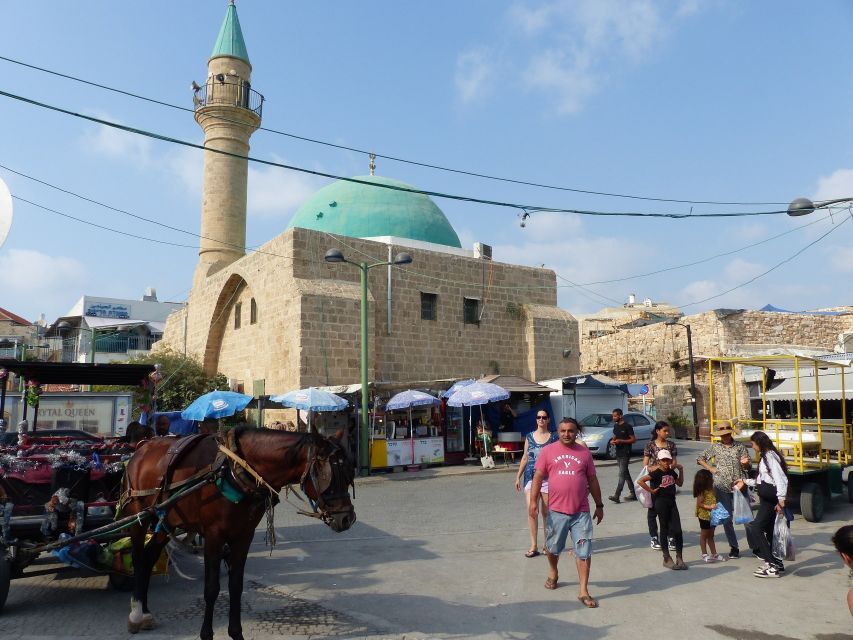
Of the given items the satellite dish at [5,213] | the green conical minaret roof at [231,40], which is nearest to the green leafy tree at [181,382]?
the green conical minaret roof at [231,40]

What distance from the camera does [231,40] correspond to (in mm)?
25250

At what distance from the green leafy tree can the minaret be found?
11.2 feet

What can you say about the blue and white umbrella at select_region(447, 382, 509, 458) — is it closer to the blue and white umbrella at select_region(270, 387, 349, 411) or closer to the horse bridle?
the blue and white umbrella at select_region(270, 387, 349, 411)

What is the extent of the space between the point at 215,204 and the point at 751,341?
23.7m

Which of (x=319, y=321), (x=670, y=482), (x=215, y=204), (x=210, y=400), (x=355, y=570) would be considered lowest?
(x=355, y=570)

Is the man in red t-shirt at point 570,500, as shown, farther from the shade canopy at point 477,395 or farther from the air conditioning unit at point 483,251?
the air conditioning unit at point 483,251

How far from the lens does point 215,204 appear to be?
23312 mm

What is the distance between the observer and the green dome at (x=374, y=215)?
23734mm

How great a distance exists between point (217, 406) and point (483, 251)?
13.8 m

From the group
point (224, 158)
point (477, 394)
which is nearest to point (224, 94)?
point (224, 158)

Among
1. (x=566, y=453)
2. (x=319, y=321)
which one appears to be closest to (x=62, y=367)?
(x=566, y=453)

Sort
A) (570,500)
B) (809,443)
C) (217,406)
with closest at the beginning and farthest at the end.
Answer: (570,500)
(809,443)
(217,406)

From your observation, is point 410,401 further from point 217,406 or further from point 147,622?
point 147,622

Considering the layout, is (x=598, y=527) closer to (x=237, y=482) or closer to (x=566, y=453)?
(x=566, y=453)
